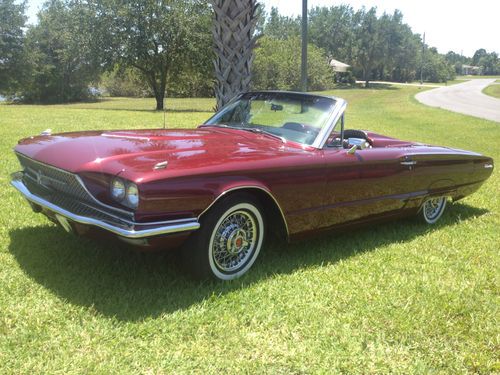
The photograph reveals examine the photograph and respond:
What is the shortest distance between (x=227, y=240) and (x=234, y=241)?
7 cm

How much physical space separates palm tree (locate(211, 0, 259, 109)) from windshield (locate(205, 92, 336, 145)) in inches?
98.2

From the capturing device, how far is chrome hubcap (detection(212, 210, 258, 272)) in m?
3.32

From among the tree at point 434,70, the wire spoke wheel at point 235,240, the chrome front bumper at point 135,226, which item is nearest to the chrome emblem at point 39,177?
the chrome front bumper at point 135,226

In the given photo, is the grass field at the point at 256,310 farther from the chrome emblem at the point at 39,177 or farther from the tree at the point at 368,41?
the tree at the point at 368,41

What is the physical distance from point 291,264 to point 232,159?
1095 mm

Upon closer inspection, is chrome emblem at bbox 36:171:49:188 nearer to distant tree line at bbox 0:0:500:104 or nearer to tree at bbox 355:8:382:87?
distant tree line at bbox 0:0:500:104

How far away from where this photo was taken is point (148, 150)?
3.26 m

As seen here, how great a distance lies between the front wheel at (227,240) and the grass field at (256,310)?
0.39 feet

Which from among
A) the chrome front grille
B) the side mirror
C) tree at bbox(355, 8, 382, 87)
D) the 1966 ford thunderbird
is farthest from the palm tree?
tree at bbox(355, 8, 382, 87)

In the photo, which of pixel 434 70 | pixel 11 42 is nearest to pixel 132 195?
pixel 11 42

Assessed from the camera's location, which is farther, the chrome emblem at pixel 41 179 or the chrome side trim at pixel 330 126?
the chrome side trim at pixel 330 126

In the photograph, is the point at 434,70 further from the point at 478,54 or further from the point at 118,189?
the point at 478,54

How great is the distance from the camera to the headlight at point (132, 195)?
279cm

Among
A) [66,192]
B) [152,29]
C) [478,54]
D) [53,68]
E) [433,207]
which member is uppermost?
[478,54]
